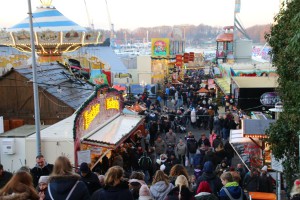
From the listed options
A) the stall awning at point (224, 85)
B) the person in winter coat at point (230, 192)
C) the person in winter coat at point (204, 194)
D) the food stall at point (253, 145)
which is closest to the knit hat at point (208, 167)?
the person in winter coat at point (230, 192)

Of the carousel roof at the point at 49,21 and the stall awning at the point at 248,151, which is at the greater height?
the carousel roof at the point at 49,21

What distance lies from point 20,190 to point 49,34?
19675 millimetres

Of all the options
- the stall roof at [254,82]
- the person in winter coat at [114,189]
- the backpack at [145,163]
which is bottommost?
the backpack at [145,163]

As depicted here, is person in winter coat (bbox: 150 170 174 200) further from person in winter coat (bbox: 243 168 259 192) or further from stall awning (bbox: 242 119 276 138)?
stall awning (bbox: 242 119 276 138)

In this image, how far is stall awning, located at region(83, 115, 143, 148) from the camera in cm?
1303

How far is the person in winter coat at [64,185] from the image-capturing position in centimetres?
500

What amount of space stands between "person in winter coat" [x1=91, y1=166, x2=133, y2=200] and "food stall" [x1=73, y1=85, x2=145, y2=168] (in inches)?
260

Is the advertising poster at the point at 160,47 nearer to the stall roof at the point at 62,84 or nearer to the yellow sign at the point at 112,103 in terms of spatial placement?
the stall roof at the point at 62,84

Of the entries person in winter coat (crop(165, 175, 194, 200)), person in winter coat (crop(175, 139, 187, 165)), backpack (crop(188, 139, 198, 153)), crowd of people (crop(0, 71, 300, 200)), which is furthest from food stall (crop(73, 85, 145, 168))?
person in winter coat (crop(165, 175, 194, 200))

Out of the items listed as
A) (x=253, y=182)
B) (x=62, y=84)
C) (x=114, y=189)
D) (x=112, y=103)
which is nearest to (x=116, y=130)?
(x=112, y=103)

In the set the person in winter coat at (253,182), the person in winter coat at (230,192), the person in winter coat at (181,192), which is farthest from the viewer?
the person in winter coat at (253,182)

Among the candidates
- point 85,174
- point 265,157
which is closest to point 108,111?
point 265,157

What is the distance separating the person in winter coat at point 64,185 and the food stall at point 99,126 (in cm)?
A: 670

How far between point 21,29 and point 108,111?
967 cm
